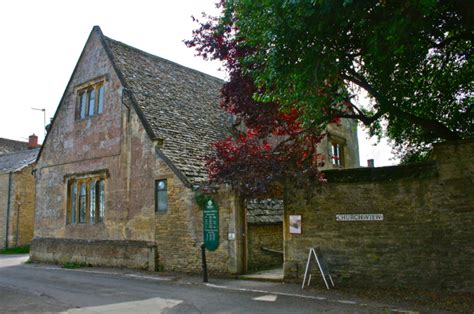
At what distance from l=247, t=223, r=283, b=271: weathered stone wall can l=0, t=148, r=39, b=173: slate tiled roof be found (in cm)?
2571

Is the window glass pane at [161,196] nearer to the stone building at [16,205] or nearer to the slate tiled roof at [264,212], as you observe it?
the slate tiled roof at [264,212]

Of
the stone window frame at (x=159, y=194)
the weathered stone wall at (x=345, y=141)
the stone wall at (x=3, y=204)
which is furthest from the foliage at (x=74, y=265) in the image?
the stone wall at (x=3, y=204)

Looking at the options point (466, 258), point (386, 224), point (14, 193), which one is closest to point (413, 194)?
point (386, 224)

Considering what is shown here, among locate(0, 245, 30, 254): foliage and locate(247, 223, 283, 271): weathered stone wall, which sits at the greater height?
locate(247, 223, 283, 271): weathered stone wall

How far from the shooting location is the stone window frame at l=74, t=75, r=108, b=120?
65.8 feet

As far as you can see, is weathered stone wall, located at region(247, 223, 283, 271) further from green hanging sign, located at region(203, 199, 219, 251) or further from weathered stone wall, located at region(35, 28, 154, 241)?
weathered stone wall, located at region(35, 28, 154, 241)

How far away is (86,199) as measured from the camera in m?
19.9

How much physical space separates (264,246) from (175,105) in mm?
8469

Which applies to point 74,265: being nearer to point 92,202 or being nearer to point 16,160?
point 92,202

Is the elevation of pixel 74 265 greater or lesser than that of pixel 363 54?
lesser

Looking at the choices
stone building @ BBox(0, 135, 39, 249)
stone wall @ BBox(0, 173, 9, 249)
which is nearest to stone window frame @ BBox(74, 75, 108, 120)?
stone building @ BBox(0, 135, 39, 249)

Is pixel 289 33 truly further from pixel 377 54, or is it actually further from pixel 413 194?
pixel 413 194

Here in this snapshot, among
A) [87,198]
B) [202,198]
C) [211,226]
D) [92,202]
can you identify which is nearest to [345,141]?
[202,198]

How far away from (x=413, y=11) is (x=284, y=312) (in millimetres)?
6350
